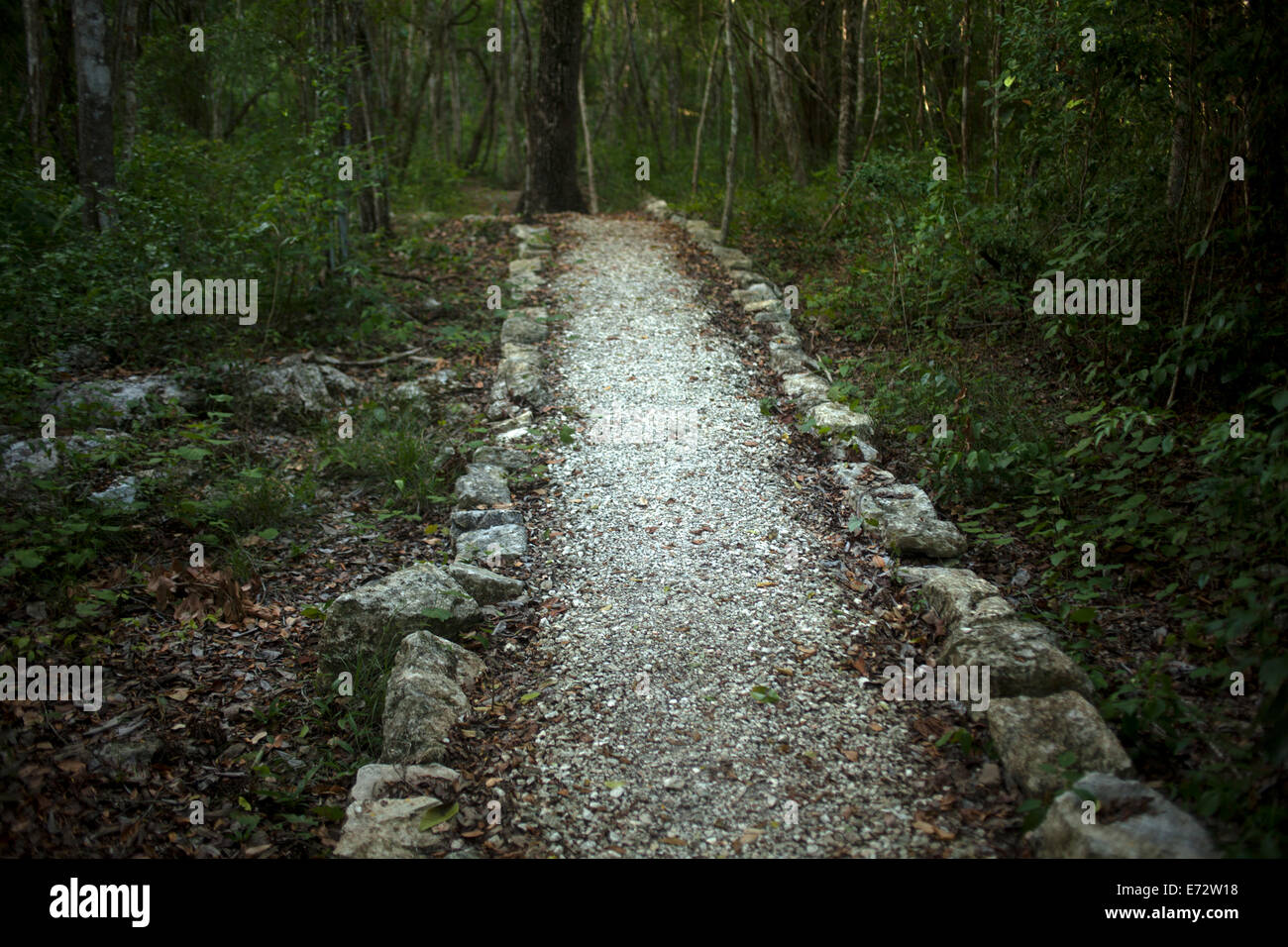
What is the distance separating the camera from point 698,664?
3705 mm

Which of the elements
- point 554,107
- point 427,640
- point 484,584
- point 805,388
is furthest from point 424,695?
point 554,107

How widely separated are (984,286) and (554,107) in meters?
6.79

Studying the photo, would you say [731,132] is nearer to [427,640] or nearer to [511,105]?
[511,105]

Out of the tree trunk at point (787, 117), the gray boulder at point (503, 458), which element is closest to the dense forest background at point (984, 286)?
the gray boulder at point (503, 458)

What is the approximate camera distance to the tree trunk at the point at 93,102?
616 cm

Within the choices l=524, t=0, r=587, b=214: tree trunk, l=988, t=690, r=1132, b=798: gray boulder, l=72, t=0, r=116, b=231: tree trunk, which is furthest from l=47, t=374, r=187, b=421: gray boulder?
l=524, t=0, r=587, b=214: tree trunk

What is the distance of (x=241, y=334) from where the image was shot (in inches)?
249

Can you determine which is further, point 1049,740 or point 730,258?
point 730,258

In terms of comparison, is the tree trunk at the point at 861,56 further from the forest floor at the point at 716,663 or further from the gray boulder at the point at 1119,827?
the gray boulder at the point at 1119,827

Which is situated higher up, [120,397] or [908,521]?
[120,397]

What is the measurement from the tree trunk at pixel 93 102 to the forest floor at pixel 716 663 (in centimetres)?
413

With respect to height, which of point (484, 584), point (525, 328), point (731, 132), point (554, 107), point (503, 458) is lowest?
point (484, 584)

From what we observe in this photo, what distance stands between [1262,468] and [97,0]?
831cm
